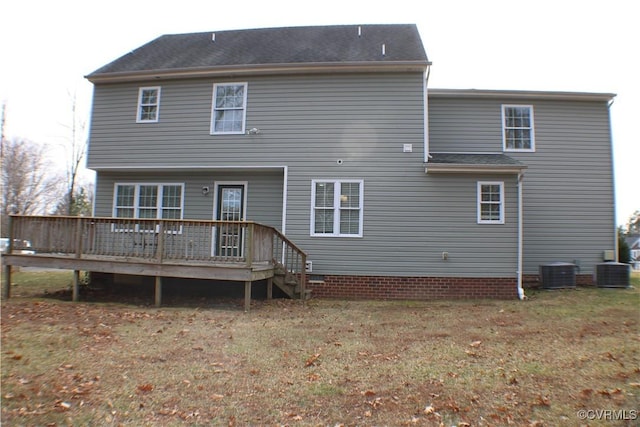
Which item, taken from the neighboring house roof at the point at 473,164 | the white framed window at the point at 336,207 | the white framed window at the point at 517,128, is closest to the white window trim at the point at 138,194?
the white framed window at the point at 336,207

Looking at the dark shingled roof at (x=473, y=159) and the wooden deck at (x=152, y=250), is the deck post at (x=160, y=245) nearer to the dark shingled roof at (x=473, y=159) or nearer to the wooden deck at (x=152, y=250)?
the wooden deck at (x=152, y=250)

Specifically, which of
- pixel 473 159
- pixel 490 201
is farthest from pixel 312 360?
pixel 473 159

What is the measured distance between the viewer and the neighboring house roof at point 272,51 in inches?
431

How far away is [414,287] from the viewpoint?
33.9 ft

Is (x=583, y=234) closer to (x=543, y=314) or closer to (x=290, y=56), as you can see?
(x=543, y=314)

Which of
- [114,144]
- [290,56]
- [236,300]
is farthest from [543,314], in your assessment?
[114,144]

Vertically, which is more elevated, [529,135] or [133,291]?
[529,135]

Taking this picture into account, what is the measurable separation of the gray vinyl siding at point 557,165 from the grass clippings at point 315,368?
3934mm

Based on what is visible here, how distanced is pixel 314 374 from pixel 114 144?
10208 mm

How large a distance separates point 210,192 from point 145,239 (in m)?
3.05

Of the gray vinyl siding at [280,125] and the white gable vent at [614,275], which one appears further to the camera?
the white gable vent at [614,275]

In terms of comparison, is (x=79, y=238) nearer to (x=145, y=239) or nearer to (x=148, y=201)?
(x=145, y=239)

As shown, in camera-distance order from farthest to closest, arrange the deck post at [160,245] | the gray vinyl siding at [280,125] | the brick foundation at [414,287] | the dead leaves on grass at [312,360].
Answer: the gray vinyl siding at [280,125] → the brick foundation at [414,287] → the deck post at [160,245] → the dead leaves on grass at [312,360]

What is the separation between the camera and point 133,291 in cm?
1112
